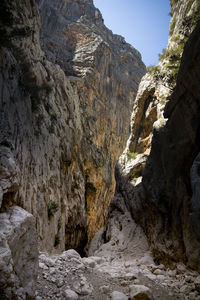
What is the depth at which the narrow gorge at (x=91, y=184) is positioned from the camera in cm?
477

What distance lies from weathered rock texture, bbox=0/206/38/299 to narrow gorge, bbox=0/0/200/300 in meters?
0.02

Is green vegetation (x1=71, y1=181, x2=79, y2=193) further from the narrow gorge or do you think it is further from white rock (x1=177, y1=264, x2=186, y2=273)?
white rock (x1=177, y1=264, x2=186, y2=273)

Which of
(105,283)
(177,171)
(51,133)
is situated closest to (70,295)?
(105,283)

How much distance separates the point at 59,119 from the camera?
16.6 metres

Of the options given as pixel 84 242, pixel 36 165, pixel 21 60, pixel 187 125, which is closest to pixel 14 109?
pixel 36 165

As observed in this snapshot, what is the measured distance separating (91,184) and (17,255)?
1963 cm

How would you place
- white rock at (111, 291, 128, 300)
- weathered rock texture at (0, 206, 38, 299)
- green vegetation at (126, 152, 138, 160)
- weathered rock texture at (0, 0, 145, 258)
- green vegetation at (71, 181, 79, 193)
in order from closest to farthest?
weathered rock texture at (0, 206, 38, 299) < white rock at (111, 291, 128, 300) < weathered rock texture at (0, 0, 145, 258) < green vegetation at (126, 152, 138, 160) < green vegetation at (71, 181, 79, 193)

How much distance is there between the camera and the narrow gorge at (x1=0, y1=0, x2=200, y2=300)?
4.77 m

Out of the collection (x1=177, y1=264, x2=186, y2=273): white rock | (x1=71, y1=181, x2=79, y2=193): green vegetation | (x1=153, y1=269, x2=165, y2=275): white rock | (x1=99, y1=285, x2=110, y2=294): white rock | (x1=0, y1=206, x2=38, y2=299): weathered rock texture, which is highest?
(x1=71, y1=181, x2=79, y2=193): green vegetation

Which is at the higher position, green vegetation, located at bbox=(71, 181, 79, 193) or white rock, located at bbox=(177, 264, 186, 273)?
green vegetation, located at bbox=(71, 181, 79, 193)

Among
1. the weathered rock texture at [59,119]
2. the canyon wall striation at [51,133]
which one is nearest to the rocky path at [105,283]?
the canyon wall striation at [51,133]

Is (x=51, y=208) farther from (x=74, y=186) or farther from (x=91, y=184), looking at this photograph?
(x=91, y=184)

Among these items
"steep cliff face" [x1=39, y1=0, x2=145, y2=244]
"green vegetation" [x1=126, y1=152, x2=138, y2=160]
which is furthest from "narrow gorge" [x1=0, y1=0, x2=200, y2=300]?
"steep cliff face" [x1=39, y1=0, x2=145, y2=244]

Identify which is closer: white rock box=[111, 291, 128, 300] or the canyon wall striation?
white rock box=[111, 291, 128, 300]
